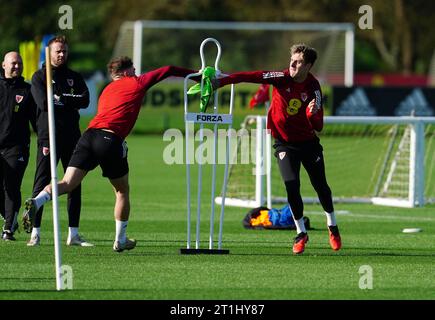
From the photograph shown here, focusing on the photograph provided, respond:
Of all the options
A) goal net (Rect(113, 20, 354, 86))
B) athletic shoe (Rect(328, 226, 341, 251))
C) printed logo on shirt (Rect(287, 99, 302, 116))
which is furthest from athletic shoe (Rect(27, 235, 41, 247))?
goal net (Rect(113, 20, 354, 86))

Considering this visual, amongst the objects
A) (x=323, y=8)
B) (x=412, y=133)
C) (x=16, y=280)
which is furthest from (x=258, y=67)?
(x=16, y=280)

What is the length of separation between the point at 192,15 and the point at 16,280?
2100 inches

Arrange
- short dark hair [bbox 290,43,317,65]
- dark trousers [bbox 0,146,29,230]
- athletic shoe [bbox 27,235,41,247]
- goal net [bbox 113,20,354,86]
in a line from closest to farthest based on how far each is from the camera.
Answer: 1. short dark hair [bbox 290,43,317,65]
2. athletic shoe [bbox 27,235,41,247]
3. dark trousers [bbox 0,146,29,230]
4. goal net [bbox 113,20,354,86]

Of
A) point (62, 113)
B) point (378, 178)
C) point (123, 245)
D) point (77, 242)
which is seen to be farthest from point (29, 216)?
point (378, 178)

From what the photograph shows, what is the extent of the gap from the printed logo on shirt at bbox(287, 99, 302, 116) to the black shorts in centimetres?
191

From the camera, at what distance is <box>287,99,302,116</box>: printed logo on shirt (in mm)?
13281

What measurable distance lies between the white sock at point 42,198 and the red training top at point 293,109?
8.72 feet

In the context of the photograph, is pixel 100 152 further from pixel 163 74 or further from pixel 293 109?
pixel 293 109

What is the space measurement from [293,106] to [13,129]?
3417 mm

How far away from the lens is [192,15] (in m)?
63.7

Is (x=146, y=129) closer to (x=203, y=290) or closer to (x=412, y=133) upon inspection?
(x=412, y=133)

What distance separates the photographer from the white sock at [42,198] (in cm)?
1222

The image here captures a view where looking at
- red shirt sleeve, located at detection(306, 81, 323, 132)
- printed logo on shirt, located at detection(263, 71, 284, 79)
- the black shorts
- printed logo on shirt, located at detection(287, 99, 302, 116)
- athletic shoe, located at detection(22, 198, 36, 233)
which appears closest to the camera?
athletic shoe, located at detection(22, 198, 36, 233)

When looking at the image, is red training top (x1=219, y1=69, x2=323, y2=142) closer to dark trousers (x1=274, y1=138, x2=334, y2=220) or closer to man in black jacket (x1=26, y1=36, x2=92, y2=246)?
dark trousers (x1=274, y1=138, x2=334, y2=220)
